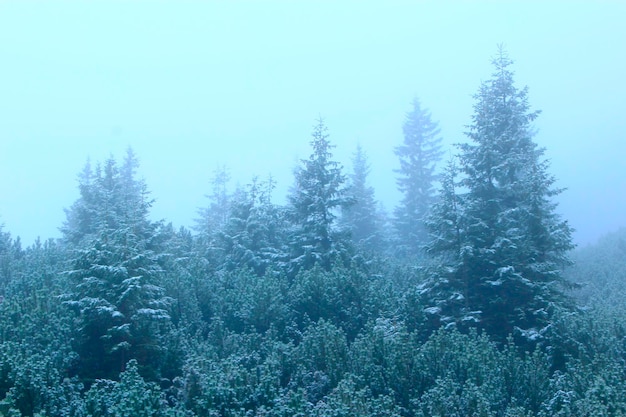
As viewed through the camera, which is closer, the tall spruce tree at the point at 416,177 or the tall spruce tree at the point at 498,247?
the tall spruce tree at the point at 498,247

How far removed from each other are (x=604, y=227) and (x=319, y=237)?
8986cm

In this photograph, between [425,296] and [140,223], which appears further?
[140,223]

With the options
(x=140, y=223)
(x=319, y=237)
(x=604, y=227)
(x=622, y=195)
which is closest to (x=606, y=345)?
(x=319, y=237)

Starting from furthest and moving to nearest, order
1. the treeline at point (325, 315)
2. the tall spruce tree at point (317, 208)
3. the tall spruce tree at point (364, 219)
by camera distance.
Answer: the tall spruce tree at point (364, 219) → the tall spruce tree at point (317, 208) → the treeline at point (325, 315)

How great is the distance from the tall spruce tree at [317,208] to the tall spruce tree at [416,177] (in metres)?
11.2

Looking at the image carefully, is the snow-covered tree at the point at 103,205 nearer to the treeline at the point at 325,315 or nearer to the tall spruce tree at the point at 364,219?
the treeline at the point at 325,315

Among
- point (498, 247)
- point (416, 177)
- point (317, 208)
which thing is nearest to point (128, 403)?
point (498, 247)

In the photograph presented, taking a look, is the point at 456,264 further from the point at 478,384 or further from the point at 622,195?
the point at 622,195

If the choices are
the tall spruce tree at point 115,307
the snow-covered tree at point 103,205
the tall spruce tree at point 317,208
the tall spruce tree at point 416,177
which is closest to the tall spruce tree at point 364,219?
the tall spruce tree at point 416,177

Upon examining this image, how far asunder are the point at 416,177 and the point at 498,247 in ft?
77.6

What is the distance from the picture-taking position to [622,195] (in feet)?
374

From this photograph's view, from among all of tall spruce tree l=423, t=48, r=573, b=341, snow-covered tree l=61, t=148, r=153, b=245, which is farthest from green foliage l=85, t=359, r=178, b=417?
snow-covered tree l=61, t=148, r=153, b=245

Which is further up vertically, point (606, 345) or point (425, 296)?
point (425, 296)

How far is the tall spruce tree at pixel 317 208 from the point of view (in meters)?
22.1
